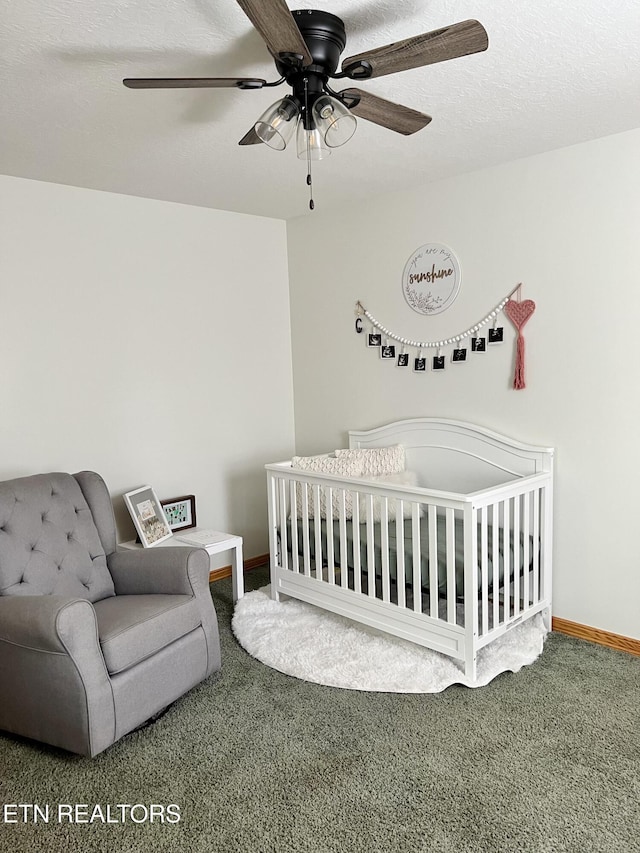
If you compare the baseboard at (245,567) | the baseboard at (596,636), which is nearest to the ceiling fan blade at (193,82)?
the baseboard at (596,636)

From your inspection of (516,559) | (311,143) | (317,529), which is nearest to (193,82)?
(311,143)

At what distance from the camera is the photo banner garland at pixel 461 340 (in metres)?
3.16

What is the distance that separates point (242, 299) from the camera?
13.7ft

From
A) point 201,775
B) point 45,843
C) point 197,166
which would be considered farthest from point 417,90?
point 45,843

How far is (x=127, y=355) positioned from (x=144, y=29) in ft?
6.69

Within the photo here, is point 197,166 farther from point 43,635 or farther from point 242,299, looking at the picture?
point 43,635

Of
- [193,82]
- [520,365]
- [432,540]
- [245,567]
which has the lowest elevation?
[245,567]

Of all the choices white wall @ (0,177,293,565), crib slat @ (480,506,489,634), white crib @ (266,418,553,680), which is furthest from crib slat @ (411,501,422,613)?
white wall @ (0,177,293,565)

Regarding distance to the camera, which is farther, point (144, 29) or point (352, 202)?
point (352, 202)

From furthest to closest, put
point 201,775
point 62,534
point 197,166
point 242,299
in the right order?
1. point 242,299
2. point 197,166
3. point 62,534
4. point 201,775

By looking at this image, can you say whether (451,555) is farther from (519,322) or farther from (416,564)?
(519,322)

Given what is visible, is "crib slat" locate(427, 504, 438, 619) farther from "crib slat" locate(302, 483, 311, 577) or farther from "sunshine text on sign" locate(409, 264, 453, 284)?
"sunshine text on sign" locate(409, 264, 453, 284)

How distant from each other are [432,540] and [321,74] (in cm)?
184

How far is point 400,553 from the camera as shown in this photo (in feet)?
9.41
